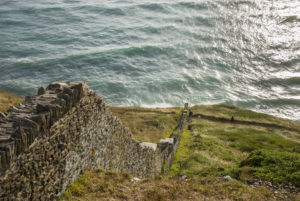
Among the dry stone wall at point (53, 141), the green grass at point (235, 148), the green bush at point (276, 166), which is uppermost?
the dry stone wall at point (53, 141)

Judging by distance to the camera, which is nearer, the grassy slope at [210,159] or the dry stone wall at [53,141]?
the dry stone wall at [53,141]

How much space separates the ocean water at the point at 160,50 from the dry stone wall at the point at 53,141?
44034mm

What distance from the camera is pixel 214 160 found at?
2302cm

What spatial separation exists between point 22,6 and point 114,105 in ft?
220

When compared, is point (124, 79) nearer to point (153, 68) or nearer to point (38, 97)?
point (153, 68)

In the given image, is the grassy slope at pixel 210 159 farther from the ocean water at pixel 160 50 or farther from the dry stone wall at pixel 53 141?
the ocean water at pixel 160 50

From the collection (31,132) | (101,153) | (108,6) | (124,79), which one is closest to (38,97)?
(31,132)

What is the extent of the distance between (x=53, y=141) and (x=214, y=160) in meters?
18.9

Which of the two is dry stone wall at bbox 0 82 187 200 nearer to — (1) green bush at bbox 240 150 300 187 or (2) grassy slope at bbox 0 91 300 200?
(2) grassy slope at bbox 0 91 300 200

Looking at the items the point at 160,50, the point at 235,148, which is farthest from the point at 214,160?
the point at 160,50

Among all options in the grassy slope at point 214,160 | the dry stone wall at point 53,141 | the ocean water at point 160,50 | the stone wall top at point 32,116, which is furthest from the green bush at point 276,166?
the ocean water at point 160,50

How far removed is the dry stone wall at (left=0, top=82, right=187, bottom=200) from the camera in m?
5.21

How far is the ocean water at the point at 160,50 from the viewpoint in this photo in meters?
57.6

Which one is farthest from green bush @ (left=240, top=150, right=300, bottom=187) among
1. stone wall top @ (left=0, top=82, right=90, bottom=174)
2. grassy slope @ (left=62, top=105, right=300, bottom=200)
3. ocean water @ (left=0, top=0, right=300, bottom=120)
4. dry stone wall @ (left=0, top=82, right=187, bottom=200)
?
ocean water @ (left=0, top=0, right=300, bottom=120)
